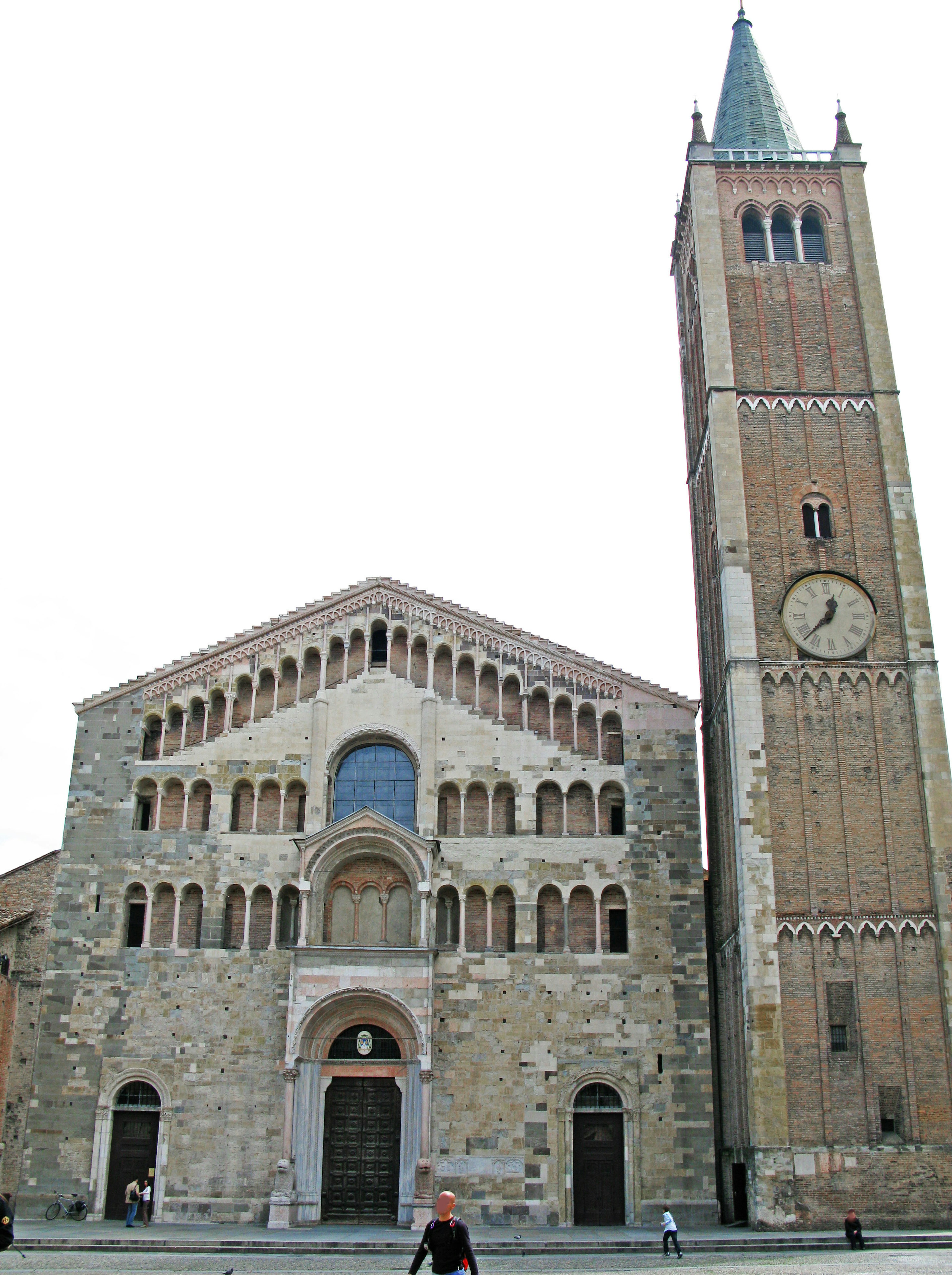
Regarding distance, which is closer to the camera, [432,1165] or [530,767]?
[432,1165]

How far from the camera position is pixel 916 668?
2794 cm

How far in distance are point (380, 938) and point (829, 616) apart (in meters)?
12.9

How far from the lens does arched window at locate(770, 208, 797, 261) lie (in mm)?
32656

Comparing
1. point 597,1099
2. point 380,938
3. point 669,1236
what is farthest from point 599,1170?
point 380,938

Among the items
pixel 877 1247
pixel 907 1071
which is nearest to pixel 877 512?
pixel 907 1071

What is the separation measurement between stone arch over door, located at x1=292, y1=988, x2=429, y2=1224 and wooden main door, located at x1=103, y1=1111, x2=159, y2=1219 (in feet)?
11.2

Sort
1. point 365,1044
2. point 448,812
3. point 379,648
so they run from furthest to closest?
1. point 379,648
2. point 448,812
3. point 365,1044

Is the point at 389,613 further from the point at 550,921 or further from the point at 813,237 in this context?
the point at 813,237

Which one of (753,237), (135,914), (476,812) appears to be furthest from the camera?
(753,237)

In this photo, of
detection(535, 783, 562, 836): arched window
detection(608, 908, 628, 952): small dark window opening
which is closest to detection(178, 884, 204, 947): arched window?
detection(535, 783, 562, 836): arched window

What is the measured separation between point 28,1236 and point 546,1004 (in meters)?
11.5

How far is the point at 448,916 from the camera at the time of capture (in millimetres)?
28562

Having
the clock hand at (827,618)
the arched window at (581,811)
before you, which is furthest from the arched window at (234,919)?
the clock hand at (827,618)

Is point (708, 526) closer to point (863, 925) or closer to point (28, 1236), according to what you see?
point (863, 925)
